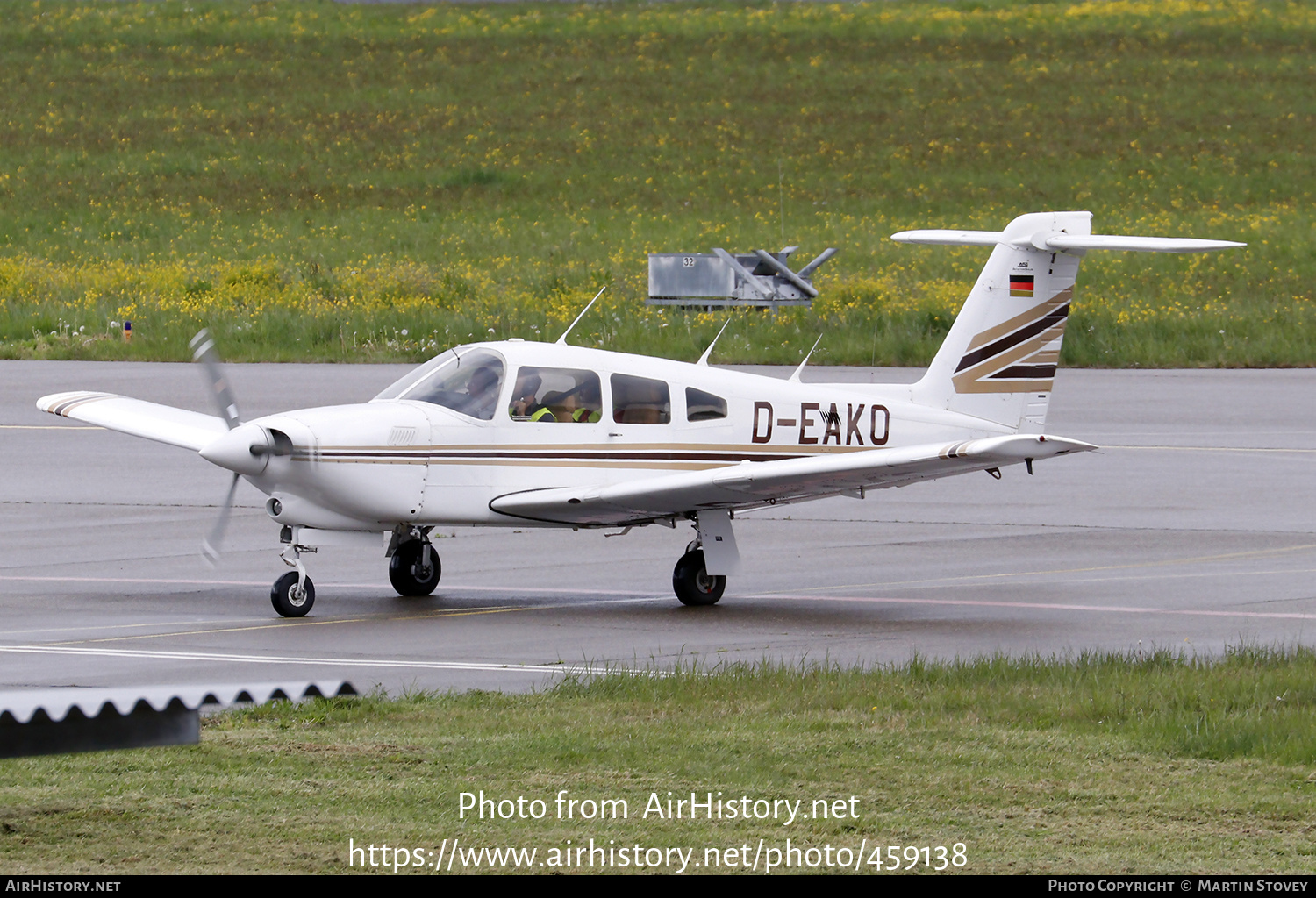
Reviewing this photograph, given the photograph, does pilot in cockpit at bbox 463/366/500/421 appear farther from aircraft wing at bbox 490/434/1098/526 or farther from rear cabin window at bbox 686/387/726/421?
rear cabin window at bbox 686/387/726/421

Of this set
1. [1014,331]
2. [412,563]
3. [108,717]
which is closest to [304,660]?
[412,563]

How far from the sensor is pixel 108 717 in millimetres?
6770

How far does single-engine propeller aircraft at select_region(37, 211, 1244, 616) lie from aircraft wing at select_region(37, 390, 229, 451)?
104mm

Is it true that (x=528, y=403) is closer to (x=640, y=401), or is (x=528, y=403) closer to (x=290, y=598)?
(x=640, y=401)

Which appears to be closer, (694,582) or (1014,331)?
(694,582)

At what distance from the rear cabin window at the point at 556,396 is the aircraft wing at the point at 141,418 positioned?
3011 millimetres

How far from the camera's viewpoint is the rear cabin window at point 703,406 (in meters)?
15.3

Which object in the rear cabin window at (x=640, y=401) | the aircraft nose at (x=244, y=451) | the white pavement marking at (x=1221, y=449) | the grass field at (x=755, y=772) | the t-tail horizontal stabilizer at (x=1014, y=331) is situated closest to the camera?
the grass field at (x=755, y=772)

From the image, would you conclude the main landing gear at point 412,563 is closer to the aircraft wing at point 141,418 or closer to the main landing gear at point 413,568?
the main landing gear at point 413,568

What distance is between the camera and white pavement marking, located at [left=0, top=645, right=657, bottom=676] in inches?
468

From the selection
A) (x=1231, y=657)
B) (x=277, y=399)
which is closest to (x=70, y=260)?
(x=277, y=399)

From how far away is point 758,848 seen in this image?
683cm

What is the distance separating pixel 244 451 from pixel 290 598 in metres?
1.18

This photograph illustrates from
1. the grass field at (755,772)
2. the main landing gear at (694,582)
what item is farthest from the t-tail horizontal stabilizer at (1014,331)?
the grass field at (755,772)
